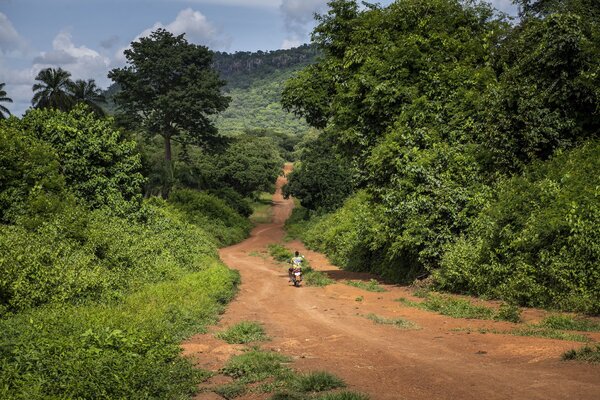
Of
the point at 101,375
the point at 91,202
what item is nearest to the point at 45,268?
the point at 101,375

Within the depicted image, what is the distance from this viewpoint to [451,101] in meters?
21.6

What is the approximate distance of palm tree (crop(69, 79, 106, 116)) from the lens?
157 feet

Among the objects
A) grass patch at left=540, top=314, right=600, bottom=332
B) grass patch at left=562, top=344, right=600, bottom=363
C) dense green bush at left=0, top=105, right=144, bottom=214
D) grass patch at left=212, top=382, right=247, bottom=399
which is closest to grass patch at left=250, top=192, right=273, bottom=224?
dense green bush at left=0, top=105, right=144, bottom=214

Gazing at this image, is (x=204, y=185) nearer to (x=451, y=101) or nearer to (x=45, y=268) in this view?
(x=451, y=101)

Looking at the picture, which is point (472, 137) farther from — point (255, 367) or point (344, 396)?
point (344, 396)

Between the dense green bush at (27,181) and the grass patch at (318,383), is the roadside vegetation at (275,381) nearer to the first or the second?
the grass patch at (318,383)

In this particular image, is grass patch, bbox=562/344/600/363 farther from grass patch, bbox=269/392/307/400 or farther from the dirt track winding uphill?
grass patch, bbox=269/392/307/400

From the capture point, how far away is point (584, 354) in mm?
8500

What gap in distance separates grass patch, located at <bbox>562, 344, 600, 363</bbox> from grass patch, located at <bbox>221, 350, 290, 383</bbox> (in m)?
4.82

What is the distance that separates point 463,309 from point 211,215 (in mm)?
36591

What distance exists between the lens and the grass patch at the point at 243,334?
11734mm

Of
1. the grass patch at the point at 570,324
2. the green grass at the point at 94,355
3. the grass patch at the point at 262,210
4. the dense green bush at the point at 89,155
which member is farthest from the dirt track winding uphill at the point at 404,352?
the grass patch at the point at 262,210

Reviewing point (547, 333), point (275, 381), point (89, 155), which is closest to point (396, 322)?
point (547, 333)

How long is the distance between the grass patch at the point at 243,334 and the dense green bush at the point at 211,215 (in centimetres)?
3077
